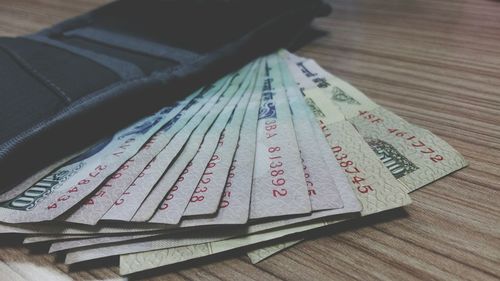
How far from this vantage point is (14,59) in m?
0.63

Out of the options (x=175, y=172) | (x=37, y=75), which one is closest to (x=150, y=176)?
(x=175, y=172)

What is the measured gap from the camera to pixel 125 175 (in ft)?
1.58

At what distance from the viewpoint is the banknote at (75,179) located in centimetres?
43

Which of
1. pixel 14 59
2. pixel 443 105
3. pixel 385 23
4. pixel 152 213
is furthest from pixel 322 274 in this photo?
pixel 385 23

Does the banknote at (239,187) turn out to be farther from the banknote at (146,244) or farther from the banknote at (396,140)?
the banknote at (396,140)

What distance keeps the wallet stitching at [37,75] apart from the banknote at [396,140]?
35 cm

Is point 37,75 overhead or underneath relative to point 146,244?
overhead

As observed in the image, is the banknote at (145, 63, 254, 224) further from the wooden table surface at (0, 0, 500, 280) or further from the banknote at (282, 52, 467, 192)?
the banknote at (282, 52, 467, 192)

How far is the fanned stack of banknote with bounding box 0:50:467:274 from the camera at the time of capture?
1.34 ft

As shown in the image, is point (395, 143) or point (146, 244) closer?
point (146, 244)

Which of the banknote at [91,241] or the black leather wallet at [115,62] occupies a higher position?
the black leather wallet at [115,62]

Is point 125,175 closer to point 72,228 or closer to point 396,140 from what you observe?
point 72,228

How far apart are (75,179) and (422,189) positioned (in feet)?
1.29

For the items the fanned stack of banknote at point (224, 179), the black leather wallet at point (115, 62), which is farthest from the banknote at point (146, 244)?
the black leather wallet at point (115, 62)
